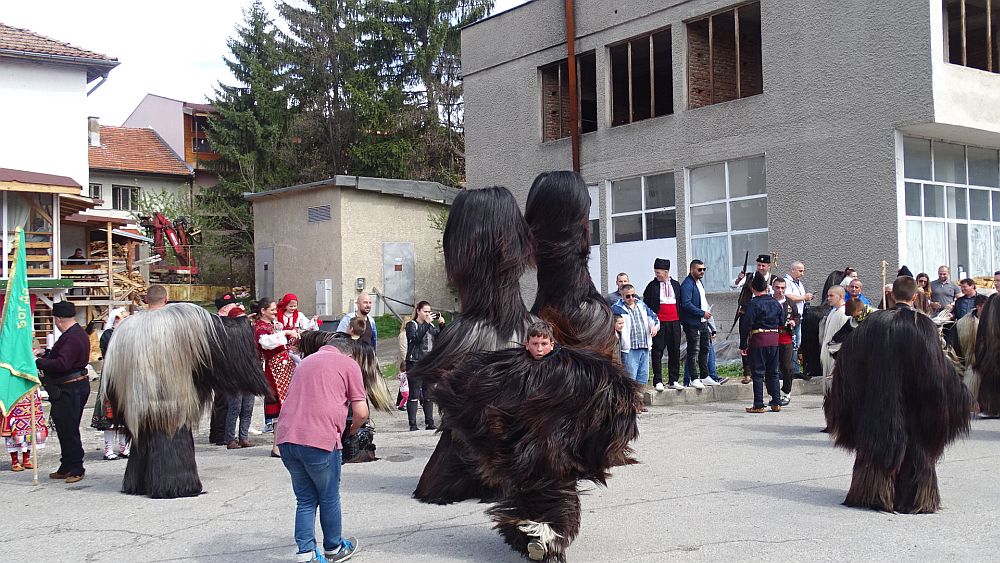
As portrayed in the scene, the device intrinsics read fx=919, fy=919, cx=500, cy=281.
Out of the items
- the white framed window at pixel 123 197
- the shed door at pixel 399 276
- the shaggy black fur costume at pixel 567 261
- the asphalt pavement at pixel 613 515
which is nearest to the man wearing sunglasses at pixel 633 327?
the asphalt pavement at pixel 613 515

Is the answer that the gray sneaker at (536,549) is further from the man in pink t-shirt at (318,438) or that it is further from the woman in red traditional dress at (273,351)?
the woman in red traditional dress at (273,351)

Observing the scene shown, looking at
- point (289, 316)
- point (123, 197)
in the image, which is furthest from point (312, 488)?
point (123, 197)

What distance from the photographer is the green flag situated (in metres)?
9.14

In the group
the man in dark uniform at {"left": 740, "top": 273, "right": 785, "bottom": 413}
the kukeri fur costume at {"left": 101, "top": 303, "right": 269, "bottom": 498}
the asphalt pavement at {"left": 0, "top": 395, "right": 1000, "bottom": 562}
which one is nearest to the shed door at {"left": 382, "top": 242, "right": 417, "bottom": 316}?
the man in dark uniform at {"left": 740, "top": 273, "right": 785, "bottom": 413}

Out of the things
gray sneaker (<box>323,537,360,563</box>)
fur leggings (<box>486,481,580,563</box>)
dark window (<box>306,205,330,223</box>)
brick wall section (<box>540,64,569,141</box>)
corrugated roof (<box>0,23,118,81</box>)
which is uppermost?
corrugated roof (<box>0,23,118,81</box>)

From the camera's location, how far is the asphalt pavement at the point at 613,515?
5973 millimetres

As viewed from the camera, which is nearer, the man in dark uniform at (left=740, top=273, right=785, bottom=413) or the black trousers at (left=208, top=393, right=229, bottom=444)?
the black trousers at (left=208, top=393, right=229, bottom=444)

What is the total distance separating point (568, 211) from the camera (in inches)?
312

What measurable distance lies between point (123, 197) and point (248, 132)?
27.3ft

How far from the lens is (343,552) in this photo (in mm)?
5805

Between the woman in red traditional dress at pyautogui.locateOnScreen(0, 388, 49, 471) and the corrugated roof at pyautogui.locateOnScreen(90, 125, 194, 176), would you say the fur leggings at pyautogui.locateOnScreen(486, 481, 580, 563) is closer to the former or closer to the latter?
the woman in red traditional dress at pyautogui.locateOnScreen(0, 388, 49, 471)

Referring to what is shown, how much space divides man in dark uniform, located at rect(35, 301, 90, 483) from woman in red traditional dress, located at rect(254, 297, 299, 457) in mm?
2009

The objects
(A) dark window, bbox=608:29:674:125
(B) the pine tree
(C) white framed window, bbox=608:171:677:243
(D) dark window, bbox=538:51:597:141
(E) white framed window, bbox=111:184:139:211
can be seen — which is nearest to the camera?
(C) white framed window, bbox=608:171:677:243

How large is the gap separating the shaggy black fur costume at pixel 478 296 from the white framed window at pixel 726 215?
13.1 m
